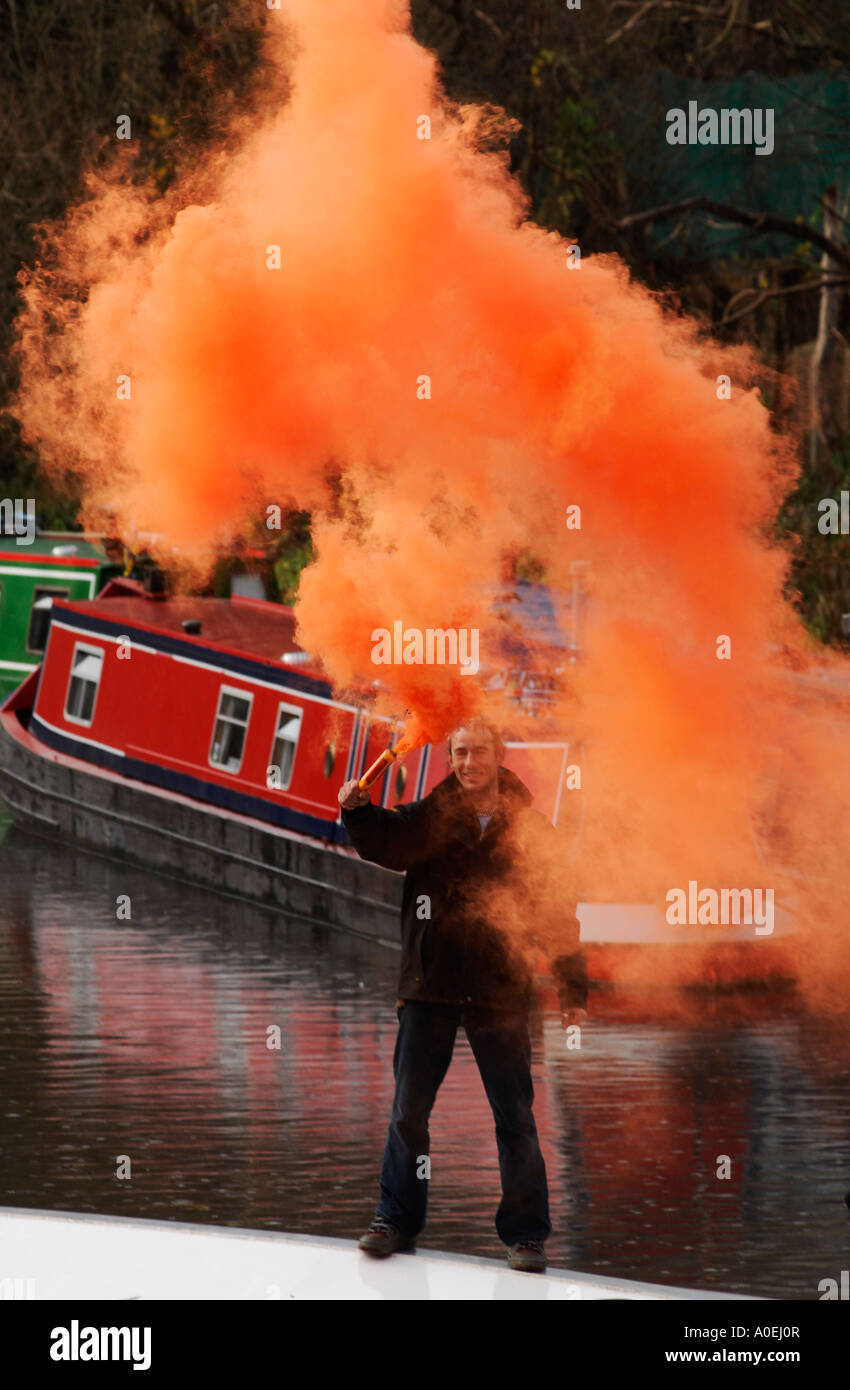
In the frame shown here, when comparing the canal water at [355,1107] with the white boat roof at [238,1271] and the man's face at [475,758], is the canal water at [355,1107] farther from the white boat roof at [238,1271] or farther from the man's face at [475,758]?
the man's face at [475,758]

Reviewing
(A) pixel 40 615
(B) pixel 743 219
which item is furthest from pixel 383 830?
A: (A) pixel 40 615

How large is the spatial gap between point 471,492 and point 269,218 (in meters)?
1.55

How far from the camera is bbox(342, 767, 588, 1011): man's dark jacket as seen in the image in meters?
7.15

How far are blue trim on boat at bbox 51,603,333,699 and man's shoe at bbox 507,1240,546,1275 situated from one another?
992 centimetres

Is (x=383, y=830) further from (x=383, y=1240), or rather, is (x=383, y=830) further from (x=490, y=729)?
(x=383, y=1240)

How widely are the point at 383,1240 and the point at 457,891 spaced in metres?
1.18

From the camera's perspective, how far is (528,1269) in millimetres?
6965

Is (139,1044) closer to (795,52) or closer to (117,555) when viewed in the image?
(117,555)

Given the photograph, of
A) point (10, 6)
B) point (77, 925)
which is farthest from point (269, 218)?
point (10, 6)

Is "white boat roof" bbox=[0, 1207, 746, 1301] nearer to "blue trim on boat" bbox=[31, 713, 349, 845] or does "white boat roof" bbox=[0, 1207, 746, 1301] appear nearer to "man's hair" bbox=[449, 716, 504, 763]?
"man's hair" bbox=[449, 716, 504, 763]

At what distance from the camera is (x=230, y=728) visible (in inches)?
730

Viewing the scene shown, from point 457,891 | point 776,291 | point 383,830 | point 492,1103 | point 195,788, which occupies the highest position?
point 776,291

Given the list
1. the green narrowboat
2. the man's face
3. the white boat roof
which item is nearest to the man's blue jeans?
the white boat roof

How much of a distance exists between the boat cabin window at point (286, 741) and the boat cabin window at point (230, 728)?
42 centimetres
